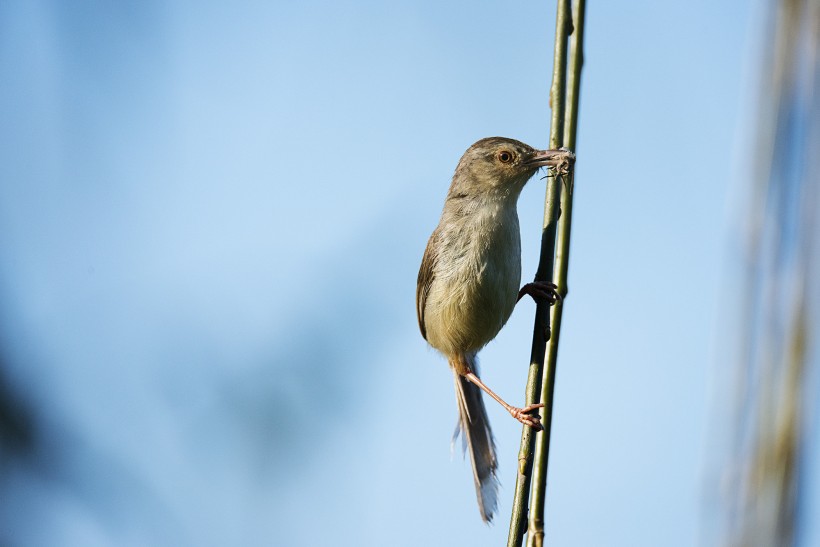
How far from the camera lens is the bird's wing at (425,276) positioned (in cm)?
479

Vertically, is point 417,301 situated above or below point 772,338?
below

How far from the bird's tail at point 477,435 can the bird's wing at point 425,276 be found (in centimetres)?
47

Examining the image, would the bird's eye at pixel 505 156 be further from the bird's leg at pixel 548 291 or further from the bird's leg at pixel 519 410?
the bird's leg at pixel 548 291

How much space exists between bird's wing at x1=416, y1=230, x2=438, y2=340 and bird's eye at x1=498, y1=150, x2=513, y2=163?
0.58 meters

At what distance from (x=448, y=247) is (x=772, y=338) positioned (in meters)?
3.42

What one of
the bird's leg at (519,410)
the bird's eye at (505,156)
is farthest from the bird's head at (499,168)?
the bird's leg at (519,410)

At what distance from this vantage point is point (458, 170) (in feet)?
17.1

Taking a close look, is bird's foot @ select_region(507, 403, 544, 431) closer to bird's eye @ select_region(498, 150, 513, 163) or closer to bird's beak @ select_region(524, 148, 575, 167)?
bird's beak @ select_region(524, 148, 575, 167)

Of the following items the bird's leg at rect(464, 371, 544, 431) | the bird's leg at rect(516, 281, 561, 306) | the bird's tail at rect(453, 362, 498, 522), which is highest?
the bird's leg at rect(516, 281, 561, 306)

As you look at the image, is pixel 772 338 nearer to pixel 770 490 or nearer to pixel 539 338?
pixel 770 490

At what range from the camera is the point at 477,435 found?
5078mm

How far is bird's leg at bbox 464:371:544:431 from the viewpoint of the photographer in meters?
2.62

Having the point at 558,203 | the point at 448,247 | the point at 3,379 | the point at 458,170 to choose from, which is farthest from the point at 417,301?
the point at 3,379

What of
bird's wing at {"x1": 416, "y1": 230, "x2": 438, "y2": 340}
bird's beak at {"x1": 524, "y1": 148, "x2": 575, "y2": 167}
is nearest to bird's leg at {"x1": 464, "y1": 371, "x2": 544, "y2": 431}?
bird's wing at {"x1": 416, "y1": 230, "x2": 438, "y2": 340}
